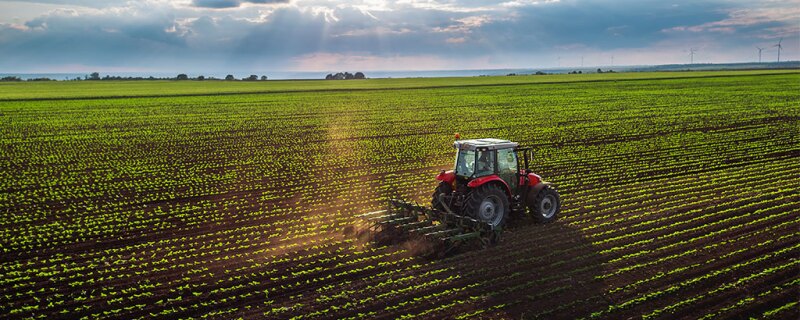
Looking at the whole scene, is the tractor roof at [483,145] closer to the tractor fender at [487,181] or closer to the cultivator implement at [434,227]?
the tractor fender at [487,181]

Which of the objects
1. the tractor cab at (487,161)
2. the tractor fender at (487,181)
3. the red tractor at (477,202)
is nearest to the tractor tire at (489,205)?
the red tractor at (477,202)

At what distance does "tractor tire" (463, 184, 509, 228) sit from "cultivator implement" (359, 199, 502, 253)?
1.11ft

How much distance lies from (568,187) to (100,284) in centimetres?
1342

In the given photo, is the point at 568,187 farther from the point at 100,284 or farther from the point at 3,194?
the point at 3,194

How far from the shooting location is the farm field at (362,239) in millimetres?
10758

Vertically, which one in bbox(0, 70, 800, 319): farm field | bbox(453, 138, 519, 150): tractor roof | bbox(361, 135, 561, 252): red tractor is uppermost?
bbox(453, 138, 519, 150): tractor roof

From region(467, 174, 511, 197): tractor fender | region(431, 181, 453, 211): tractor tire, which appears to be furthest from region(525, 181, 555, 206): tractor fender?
region(431, 181, 453, 211): tractor tire

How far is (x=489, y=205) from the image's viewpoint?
1363cm

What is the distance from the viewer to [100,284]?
11648 millimetres

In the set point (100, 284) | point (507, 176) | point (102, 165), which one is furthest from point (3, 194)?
point (507, 176)

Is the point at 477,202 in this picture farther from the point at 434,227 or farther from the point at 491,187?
the point at 434,227

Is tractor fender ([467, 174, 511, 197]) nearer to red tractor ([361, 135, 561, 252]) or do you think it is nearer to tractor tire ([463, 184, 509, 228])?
red tractor ([361, 135, 561, 252])

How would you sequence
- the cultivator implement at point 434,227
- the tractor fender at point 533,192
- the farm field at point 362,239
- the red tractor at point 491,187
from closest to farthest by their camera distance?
the farm field at point 362,239
the cultivator implement at point 434,227
the red tractor at point 491,187
the tractor fender at point 533,192

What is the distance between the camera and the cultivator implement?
1284 cm
